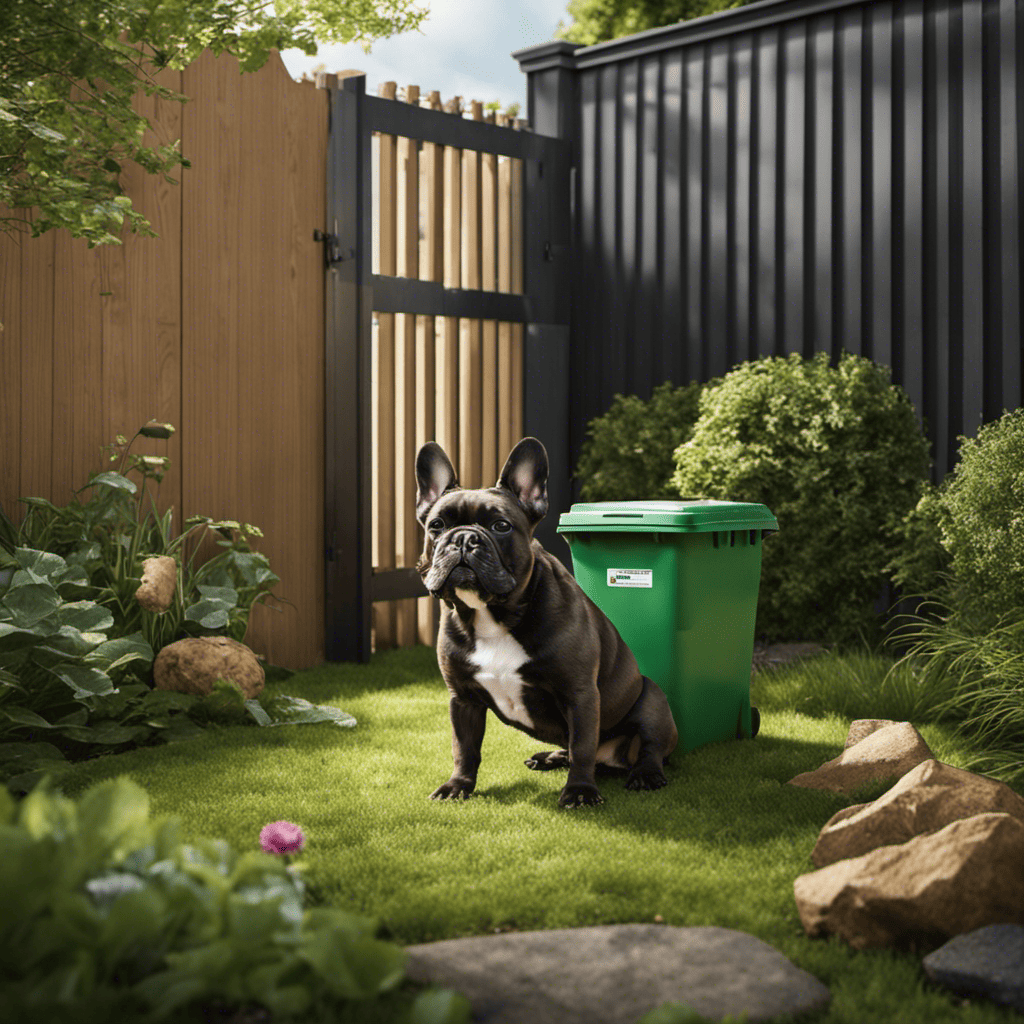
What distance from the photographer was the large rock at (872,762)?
11.1 ft

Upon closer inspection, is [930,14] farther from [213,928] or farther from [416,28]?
[213,928]

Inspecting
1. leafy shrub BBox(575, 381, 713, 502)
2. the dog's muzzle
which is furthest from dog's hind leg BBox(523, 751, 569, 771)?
leafy shrub BBox(575, 381, 713, 502)

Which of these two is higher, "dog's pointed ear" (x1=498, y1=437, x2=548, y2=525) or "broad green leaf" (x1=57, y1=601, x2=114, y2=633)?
"dog's pointed ear" (x1=498, y1=437, x2=548, y2=525)

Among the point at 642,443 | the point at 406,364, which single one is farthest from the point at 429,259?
the point at 642,443

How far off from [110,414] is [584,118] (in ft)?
11.4

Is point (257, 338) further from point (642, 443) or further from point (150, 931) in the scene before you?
point (150, 931)

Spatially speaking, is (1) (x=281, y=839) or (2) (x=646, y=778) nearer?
(1) (x=281, y=839)

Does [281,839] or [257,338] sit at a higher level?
[257,338]

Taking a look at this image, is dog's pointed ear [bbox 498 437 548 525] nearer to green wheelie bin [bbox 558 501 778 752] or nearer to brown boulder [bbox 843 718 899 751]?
green wheelie bin [bbox 558 501 778 752]

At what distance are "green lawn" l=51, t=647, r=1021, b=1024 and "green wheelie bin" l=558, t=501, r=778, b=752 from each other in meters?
0.17

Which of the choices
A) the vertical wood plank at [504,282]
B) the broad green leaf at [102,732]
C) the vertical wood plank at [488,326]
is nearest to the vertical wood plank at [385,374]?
the vertical wood plank at [488,326]

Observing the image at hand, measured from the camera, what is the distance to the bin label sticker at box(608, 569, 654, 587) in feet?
12.8

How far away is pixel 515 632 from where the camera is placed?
329 centimetres

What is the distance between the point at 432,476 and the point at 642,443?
291 centimetres
